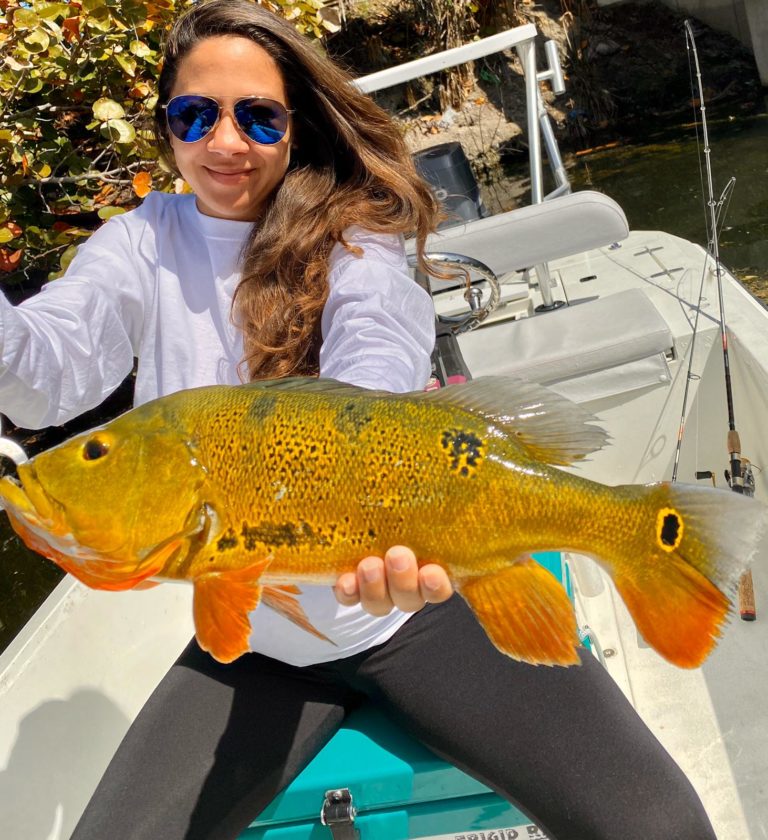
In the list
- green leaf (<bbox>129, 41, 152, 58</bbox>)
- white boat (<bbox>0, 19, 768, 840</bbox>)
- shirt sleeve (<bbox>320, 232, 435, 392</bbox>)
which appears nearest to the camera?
shirt sleeve (<bbox>320, 232, 435, 392</bbox>)

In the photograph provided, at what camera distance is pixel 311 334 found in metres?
1.87

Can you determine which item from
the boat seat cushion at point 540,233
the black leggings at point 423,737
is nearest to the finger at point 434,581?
the black leggings at point 423,737

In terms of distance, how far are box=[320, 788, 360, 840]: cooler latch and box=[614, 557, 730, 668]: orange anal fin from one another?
3.44 feet

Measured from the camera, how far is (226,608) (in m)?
1.19

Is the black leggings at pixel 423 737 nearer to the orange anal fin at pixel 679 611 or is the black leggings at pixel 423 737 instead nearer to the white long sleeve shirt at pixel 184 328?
the white long sleeve shirt at pixel 184 328

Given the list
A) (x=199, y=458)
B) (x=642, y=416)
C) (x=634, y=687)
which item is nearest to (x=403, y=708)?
(x=199, y=458)

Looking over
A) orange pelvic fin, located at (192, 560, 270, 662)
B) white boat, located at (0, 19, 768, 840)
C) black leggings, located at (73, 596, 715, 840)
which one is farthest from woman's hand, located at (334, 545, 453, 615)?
white boat, located at (0, 19, 768, 840)

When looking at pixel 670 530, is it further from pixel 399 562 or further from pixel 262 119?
pixel 262 119

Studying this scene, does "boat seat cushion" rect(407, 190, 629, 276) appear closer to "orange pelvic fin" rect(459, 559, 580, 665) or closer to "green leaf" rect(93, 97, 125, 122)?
"green leaf" rect(93, 97, 125, 122)

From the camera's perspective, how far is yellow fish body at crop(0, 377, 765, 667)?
1182 millimetres

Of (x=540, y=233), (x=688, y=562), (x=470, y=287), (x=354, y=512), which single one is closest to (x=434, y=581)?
(x=354, y=512)

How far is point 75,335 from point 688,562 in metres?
1.30

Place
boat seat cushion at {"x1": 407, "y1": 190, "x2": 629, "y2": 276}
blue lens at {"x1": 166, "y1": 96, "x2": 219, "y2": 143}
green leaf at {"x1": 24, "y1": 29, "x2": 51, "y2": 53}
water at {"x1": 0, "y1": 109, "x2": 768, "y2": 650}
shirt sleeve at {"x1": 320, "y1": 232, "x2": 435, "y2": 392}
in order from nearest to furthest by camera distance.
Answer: shirt sleeve at {"x1": 320, "y1": 232, "x2": 435, "y2": 392}, blue lens at {"x1": 166, "y1": 96, "x2": 219, "y2": 143}, boat seat cushion at {"x1": 407, "y1": 190, "x2": 629, "y2": 276}, green leaf at {"x1": 24, "y1": 29, "x2": 51, "y2": 53}, water at {"x1": 0, "y1": 109, "x2": 768, "y2": 650}

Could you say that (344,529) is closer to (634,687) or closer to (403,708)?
(403,708)
